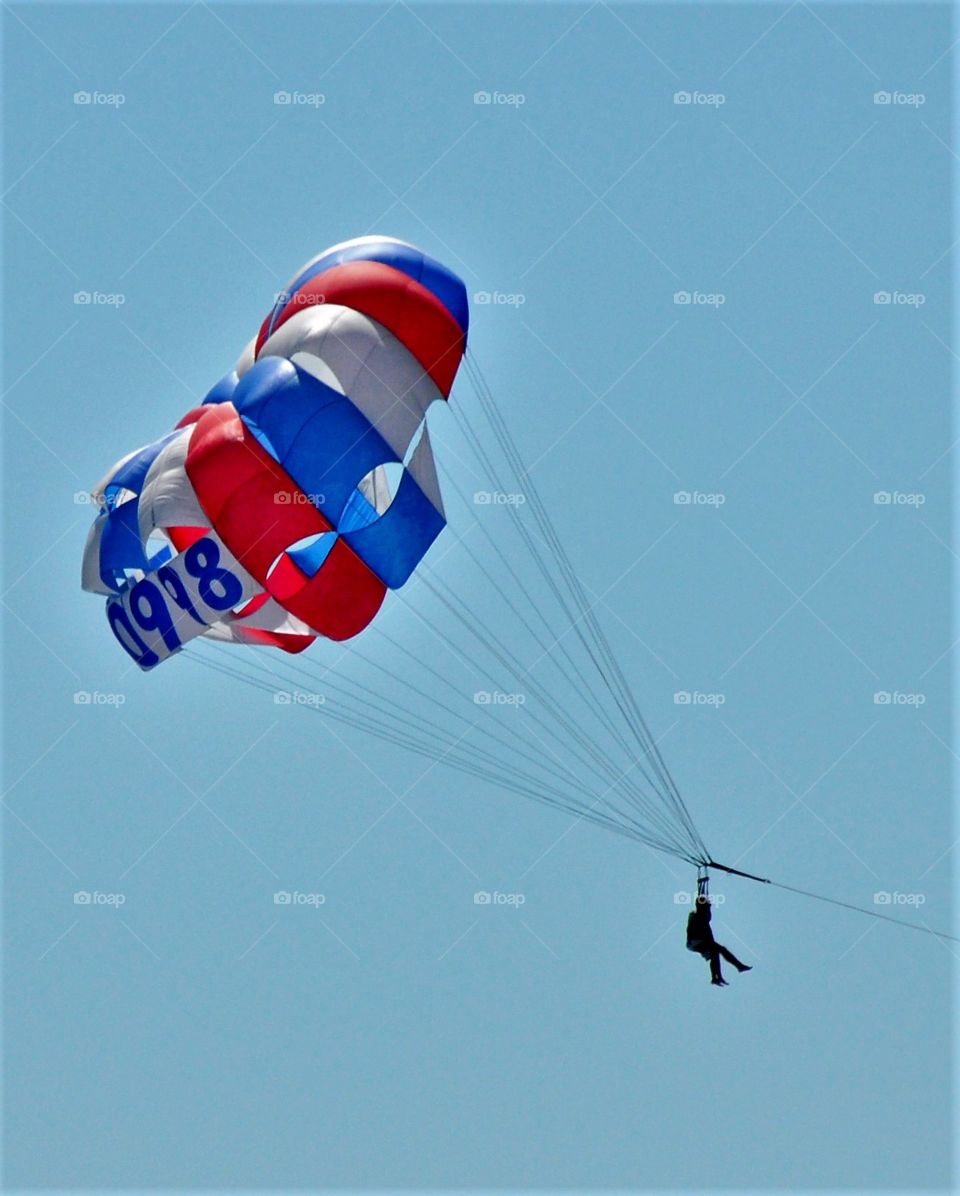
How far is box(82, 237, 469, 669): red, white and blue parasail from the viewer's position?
88.2 feet

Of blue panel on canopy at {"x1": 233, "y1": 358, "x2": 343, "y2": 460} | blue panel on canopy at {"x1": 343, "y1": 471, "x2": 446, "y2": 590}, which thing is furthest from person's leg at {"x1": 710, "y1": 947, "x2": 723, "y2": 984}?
blue panel on canopy at {"x1": 233, "y1": 358, "x2": 343, "y2": 460}

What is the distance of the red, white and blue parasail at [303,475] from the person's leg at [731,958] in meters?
5.01

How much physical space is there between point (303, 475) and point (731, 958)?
638cm

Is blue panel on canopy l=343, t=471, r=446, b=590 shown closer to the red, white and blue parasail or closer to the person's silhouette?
the red, white and blue parasail

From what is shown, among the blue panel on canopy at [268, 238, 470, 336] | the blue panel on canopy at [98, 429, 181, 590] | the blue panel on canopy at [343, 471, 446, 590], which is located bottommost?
the blue panel on canopy at [98, 429, 181, 590]

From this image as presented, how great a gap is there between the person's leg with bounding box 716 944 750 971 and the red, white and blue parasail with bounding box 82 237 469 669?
197 inches

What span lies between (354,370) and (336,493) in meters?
1.27

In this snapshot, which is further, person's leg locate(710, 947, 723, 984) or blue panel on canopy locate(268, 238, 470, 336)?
blue panel on canopy locate(268, 238, 470, 336)

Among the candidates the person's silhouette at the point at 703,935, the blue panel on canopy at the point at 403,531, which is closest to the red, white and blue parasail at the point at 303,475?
the blue panel on canopy at the point at 403,531

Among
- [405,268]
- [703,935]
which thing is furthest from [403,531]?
[703,935]

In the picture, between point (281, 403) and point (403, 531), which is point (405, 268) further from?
point (403, 531)

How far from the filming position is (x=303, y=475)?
26875mm

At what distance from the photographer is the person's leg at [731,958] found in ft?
84.9

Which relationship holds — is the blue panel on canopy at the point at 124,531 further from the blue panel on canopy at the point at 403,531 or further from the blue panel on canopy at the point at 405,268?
the blue panel on canopy at the point at 403,531
